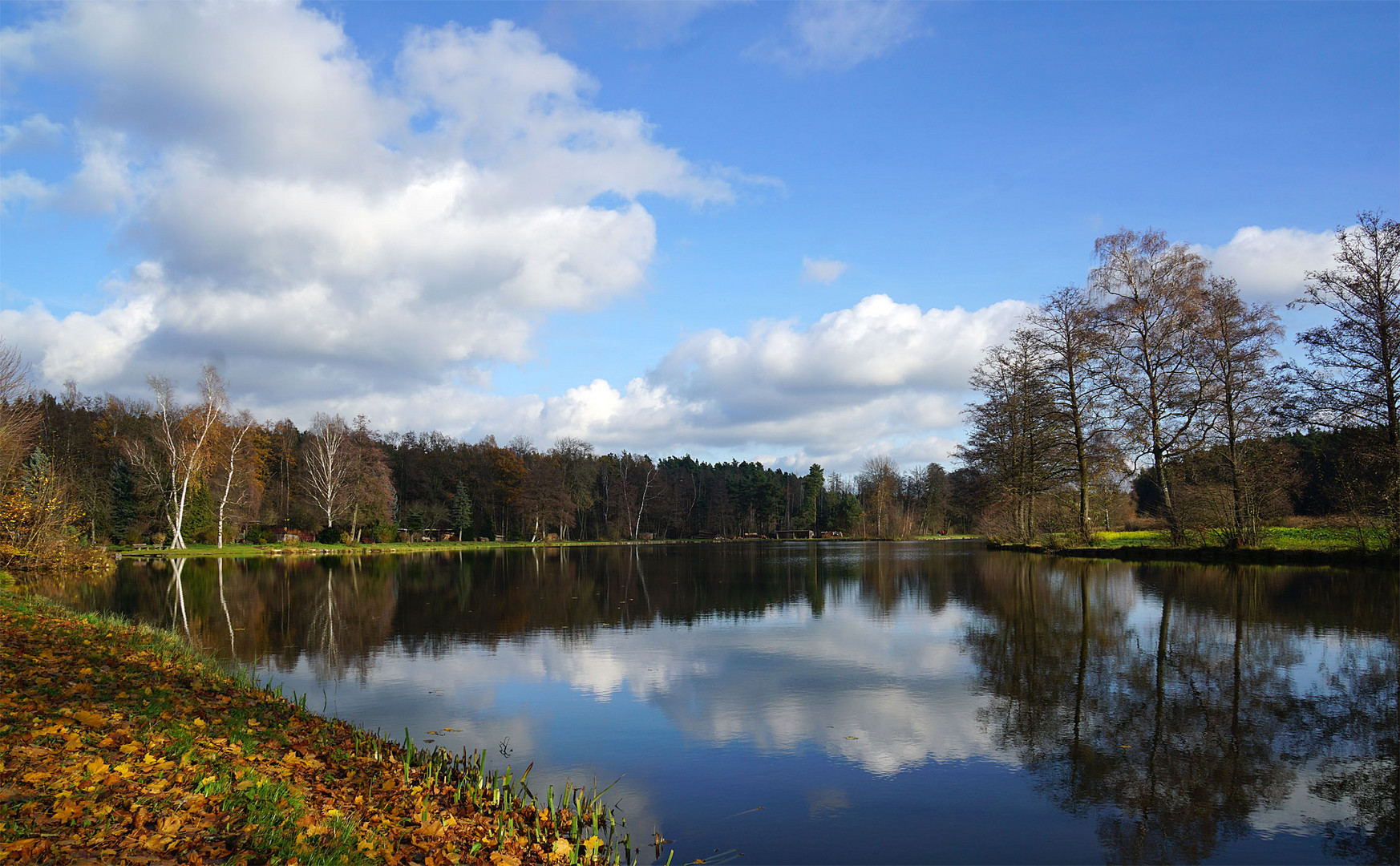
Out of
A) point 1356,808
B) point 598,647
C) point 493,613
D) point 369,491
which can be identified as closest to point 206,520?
point 369,491

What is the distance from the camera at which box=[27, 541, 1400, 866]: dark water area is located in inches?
233

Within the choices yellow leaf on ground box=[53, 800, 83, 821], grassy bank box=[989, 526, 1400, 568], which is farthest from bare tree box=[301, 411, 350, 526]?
yellow leaf on ground box=[53, 800, 83, 821]

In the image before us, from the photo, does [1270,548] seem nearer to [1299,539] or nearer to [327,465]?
[1299,539]

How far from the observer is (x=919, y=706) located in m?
9.58

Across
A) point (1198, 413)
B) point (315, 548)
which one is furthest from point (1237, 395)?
point (315, 548)

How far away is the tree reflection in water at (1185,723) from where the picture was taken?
5918mm

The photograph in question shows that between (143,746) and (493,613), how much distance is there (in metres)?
14.3

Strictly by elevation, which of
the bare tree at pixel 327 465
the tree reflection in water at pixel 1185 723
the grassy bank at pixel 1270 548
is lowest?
the tree reflection in water at pixel 1185 723

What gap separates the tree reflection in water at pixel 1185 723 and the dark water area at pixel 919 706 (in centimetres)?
4

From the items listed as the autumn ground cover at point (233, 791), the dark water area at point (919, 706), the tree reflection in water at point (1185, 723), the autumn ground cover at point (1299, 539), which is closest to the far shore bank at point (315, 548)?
the dark water area at point (919, 706)

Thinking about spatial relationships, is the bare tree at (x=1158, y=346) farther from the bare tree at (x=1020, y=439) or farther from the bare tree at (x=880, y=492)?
the bare tree at (x=880, y=492)

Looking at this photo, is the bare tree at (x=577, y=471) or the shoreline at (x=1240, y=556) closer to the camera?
the shoreline at (x=1240, y=556)

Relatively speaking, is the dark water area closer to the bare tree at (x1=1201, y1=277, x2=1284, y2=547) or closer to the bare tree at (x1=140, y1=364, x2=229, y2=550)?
the bare tree at (x1=1201, y1=277, x2=1284, y2=547)

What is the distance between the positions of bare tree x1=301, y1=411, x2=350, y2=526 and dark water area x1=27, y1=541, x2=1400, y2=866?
38548 mm
